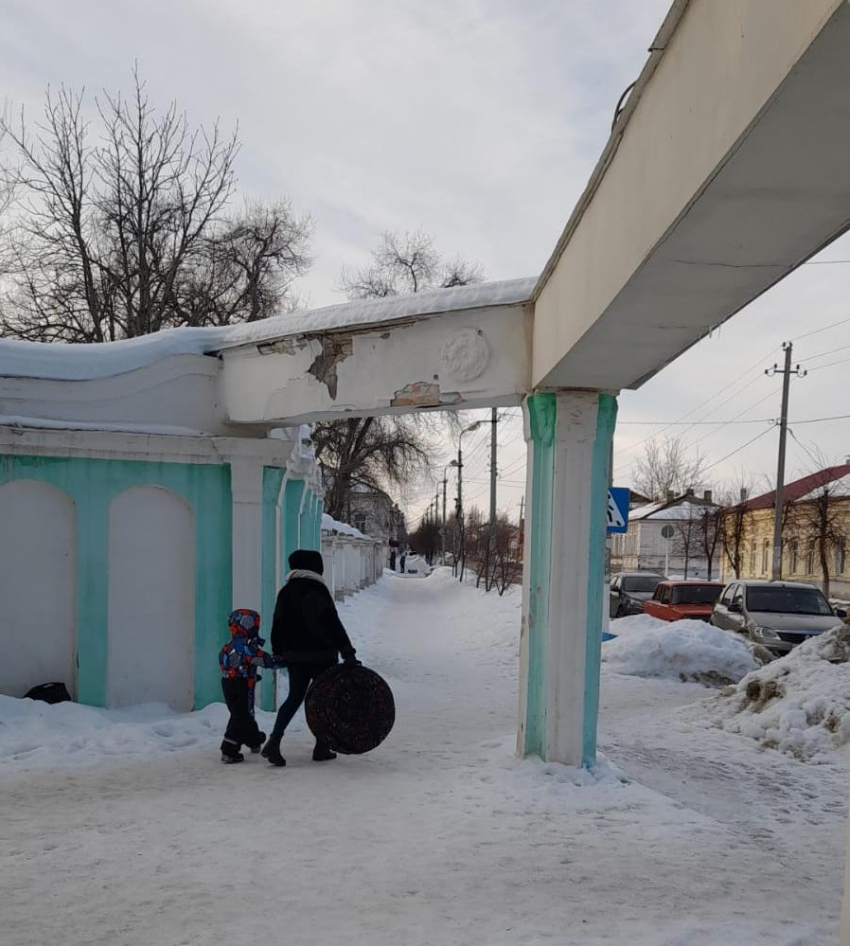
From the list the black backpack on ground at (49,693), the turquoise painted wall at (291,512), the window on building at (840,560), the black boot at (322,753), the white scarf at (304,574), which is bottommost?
the window on building at (840,560)

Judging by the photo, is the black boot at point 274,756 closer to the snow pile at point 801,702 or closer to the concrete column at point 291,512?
the snow pile at point 801,702

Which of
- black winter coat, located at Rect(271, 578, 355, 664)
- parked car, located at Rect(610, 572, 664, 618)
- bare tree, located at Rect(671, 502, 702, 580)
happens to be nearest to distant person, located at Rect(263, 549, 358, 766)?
black winter coat, located at Rect(271, 578, 355, 664)

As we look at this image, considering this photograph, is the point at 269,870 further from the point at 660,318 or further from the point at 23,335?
the point at 23,335

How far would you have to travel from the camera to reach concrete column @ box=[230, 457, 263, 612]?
27.2ft

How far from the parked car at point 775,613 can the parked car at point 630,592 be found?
5.53 m

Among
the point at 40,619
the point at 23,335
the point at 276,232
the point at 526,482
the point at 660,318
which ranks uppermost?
the point at 276,232

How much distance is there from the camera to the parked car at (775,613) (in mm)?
13875

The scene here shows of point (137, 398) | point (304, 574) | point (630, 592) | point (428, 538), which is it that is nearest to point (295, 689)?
point (304, 574)

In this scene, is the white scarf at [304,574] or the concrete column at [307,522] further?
the concrete column at [307,522]

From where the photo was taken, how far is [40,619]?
7965mm

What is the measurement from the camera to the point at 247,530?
834cm

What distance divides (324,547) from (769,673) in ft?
42.9

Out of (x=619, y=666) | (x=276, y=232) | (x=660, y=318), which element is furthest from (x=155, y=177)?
(x=660, y=318)

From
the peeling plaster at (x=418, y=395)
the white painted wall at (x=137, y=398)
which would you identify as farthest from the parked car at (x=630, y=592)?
the peeling plaster at (x=418, y=395)
